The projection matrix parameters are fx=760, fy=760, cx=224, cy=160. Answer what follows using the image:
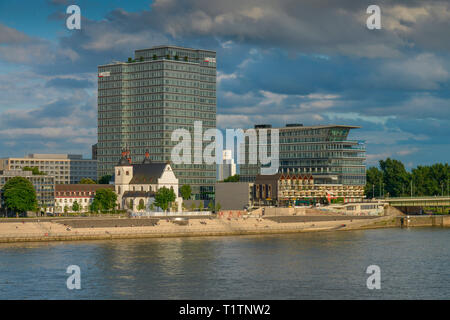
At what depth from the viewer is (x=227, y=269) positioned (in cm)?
10262

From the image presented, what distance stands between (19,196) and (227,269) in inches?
3494

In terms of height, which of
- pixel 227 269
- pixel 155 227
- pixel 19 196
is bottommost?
pixel 227 269

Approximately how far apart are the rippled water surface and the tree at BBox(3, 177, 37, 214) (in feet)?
129

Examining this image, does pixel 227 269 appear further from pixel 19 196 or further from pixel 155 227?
pixel 19 196

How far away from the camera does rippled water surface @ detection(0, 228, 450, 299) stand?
277ft

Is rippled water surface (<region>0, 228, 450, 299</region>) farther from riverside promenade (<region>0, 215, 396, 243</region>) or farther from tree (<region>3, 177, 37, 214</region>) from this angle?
tree (<region>3, 177, 37, 214</region>)

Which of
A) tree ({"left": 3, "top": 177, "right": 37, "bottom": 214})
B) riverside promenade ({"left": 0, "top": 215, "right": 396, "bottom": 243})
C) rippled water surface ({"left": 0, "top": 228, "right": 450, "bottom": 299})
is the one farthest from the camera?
tree ({"left": 3, "top": 177, "right": 37, "bottom": 214})

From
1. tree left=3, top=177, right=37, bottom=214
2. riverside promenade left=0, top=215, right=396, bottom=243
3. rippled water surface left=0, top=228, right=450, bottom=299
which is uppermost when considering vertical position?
tree left=3, top=177, right=37, bottom=214

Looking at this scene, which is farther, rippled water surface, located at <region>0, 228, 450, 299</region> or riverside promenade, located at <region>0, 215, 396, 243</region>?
riverside promenade, located at <region>0, 215, 396, 243</region>

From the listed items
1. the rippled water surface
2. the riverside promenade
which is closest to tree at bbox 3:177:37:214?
the riverside promenade

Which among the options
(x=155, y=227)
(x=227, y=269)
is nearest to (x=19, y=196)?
(x=155, y=227)
